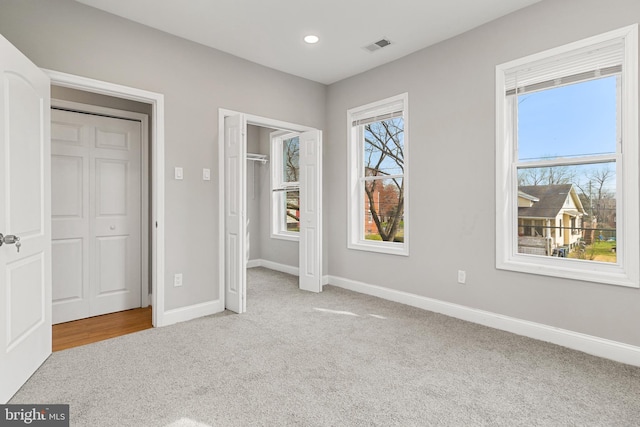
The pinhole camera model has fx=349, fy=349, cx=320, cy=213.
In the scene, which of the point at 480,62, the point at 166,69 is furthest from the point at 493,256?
the point at 166,69

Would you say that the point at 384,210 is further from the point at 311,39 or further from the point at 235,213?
the point at 311,39

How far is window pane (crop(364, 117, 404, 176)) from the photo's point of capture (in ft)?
13.5

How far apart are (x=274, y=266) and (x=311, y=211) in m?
1.80

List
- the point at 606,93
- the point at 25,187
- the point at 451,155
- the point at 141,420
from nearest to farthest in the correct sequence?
the point at 141,420 < the point at 25,187 < the point at 606,93 < the point at 451,155

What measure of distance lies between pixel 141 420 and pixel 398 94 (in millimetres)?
3646

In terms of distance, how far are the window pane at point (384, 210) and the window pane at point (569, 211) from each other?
52.2 inches

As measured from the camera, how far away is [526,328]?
2912mm

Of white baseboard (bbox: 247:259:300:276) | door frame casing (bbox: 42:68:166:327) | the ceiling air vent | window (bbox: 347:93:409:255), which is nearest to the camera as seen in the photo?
door frame casing (bbox: 42:68:166:327)

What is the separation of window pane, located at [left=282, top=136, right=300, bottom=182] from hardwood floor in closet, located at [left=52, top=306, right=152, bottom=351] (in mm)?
2930

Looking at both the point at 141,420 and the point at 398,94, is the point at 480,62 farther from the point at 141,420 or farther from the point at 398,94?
the point at 141,420

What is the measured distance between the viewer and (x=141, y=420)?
1779mm

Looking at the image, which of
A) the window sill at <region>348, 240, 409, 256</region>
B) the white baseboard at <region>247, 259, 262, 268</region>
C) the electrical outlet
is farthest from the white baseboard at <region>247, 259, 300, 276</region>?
the electrical outlet

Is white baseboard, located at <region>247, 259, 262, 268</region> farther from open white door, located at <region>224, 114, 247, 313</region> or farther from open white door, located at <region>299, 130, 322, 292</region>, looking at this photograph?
open white door, located at <region>224, 114, 247, 313</region>

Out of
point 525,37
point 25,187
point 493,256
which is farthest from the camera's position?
point 493,256
